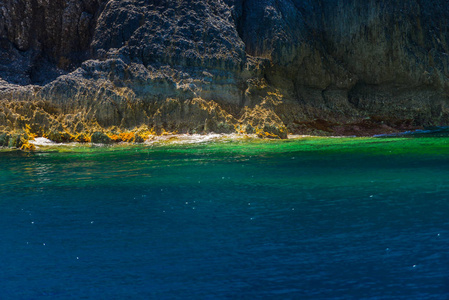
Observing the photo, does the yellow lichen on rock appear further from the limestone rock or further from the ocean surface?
the ocean surface

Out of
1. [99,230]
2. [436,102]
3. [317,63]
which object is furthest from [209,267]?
A: [436,102]

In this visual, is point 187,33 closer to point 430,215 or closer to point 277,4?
point 277,4

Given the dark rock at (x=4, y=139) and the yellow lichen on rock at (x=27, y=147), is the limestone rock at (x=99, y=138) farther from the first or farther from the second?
the dark rock at (x=4, y=139)

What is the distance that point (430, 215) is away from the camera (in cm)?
1341

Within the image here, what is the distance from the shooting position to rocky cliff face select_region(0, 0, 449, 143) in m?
44.1

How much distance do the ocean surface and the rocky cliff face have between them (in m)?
20.7

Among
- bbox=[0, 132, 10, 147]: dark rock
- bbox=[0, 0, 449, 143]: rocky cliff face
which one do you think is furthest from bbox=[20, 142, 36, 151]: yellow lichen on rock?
bbox=[0, 0, 449, 143]: rocky cliff face

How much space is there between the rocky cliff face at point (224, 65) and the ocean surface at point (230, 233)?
20727 mm

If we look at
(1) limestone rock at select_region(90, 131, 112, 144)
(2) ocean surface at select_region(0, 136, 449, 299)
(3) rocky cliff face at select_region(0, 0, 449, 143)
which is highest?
(3) rocky cliff face at select_region(0, 0, 449, 143)

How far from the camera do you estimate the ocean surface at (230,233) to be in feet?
30.2

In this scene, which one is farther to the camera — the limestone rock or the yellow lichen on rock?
the limestone rock

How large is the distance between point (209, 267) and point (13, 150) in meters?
33.4

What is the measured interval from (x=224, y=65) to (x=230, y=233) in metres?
36.5

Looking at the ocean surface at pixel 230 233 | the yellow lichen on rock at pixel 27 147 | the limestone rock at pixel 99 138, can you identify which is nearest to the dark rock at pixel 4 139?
the yellow lichen on rock at pixel 27 147
